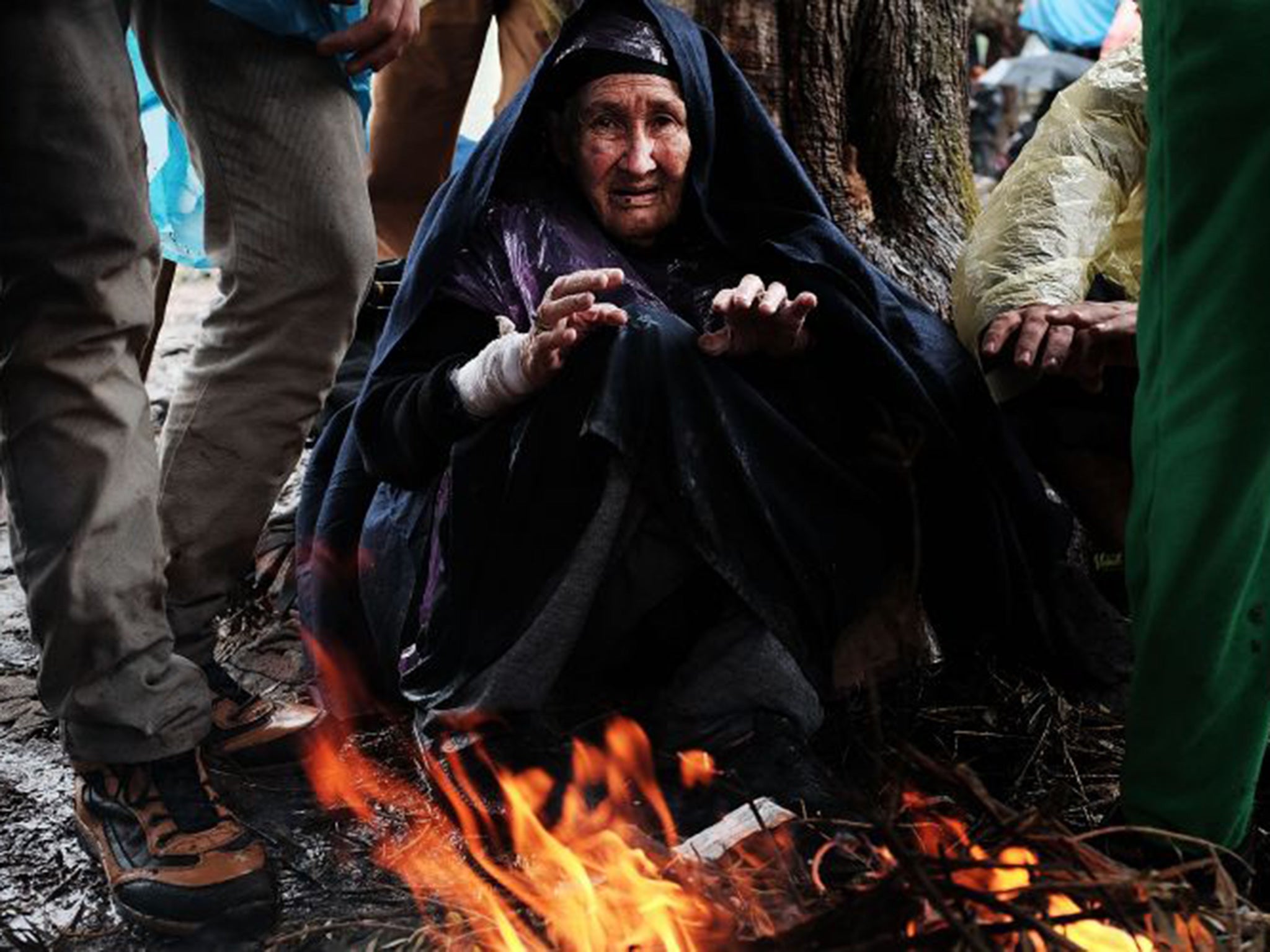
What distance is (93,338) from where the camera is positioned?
211cm

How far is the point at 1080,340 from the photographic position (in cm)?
247

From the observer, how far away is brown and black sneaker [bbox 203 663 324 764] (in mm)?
2703

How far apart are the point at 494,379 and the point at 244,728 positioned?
924mm

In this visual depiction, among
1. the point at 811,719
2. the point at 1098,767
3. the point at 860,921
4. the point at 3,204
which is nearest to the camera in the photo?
the point at 860,921

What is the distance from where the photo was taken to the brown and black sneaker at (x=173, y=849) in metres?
2.16

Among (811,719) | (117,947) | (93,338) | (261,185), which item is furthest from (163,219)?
(811,719)

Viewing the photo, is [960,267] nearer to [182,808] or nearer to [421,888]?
[421,888]

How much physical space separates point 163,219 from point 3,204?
47.9 inches

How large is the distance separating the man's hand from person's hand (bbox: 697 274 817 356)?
16.8 inches

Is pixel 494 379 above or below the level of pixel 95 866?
above

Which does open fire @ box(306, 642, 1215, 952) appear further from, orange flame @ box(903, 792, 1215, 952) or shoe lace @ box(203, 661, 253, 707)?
shoe lace @ box(203, 661, 253, 707)

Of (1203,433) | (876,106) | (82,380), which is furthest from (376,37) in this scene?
(876,106)

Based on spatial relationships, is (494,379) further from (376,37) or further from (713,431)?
(376,37)

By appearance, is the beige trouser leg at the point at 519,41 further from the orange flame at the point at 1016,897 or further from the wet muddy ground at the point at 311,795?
the orange flame at the point at 1016,897
